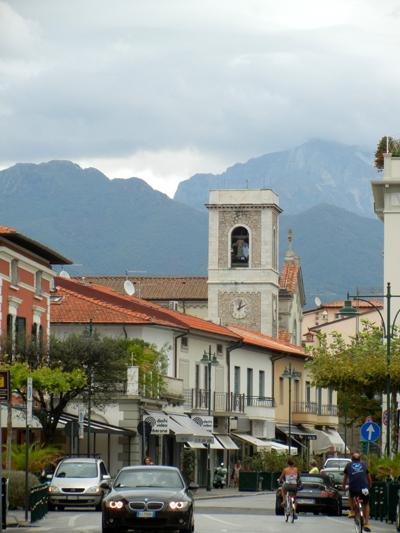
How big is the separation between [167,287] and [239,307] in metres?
10.9

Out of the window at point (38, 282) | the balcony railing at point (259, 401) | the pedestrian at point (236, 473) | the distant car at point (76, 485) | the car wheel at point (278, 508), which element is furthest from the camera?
the balcony railing at point (259, 401)

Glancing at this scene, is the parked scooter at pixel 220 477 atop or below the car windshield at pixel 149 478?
below

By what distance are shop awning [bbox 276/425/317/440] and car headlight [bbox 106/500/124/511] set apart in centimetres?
6389

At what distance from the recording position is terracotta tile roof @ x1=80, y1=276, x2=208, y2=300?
131250 millimetres

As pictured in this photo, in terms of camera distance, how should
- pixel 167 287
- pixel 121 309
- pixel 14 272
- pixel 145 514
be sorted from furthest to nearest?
pixel 167 287 → pixel 121 309 → pixel 14 272 → pixel 145 514

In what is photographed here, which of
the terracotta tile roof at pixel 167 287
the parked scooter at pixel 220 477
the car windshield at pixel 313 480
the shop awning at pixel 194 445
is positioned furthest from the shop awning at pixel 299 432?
the car windshield at pixel 313 480

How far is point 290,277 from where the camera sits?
13812 cm

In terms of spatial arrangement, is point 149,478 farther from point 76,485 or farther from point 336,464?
point 336,464

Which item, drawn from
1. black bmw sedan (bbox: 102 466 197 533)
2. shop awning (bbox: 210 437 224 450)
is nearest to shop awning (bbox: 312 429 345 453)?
shop awning (bbox: 210 437 224 450)

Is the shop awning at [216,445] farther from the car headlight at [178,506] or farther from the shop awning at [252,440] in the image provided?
the car headlight at [178,506]

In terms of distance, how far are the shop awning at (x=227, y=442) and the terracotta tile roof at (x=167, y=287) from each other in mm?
50457

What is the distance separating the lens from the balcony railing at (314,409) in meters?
95.8

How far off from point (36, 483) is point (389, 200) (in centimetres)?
2414

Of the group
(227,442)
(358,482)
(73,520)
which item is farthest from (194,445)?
(358,482)
